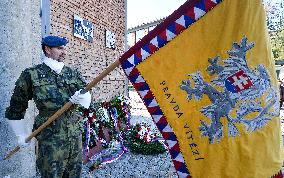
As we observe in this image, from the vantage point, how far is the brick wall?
609 cm

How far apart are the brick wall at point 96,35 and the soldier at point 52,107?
2510 millimetres

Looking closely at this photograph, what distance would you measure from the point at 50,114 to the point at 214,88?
5.94 feet

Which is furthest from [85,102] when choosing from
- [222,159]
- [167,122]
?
[222,159]

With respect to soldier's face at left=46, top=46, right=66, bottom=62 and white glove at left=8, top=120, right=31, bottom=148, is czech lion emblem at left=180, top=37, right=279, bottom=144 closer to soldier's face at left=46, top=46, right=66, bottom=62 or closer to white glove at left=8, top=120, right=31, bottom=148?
soldier's face at left=46, top=46, right=66, bottom=62

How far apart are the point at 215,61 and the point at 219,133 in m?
0.60

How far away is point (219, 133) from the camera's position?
243cm

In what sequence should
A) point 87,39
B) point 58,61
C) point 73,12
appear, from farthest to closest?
point 87,39 → point 73,12 → point 58,61

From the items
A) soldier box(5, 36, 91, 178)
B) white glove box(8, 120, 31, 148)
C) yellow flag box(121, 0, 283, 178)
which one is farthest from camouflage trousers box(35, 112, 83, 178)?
yellow flag box(121, 0, 283, 178)

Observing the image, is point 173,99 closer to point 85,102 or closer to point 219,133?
point 219,133

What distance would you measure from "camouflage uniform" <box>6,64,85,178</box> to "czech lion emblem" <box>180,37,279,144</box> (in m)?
1.48

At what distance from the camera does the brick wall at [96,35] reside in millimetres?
6094

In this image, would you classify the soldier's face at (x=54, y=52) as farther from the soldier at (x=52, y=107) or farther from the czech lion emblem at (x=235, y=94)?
the czech lion emblem at (x=235, y=94)

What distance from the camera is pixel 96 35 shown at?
25.2 feet

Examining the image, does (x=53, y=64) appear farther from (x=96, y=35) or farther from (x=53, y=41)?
(x=96, y=35)
